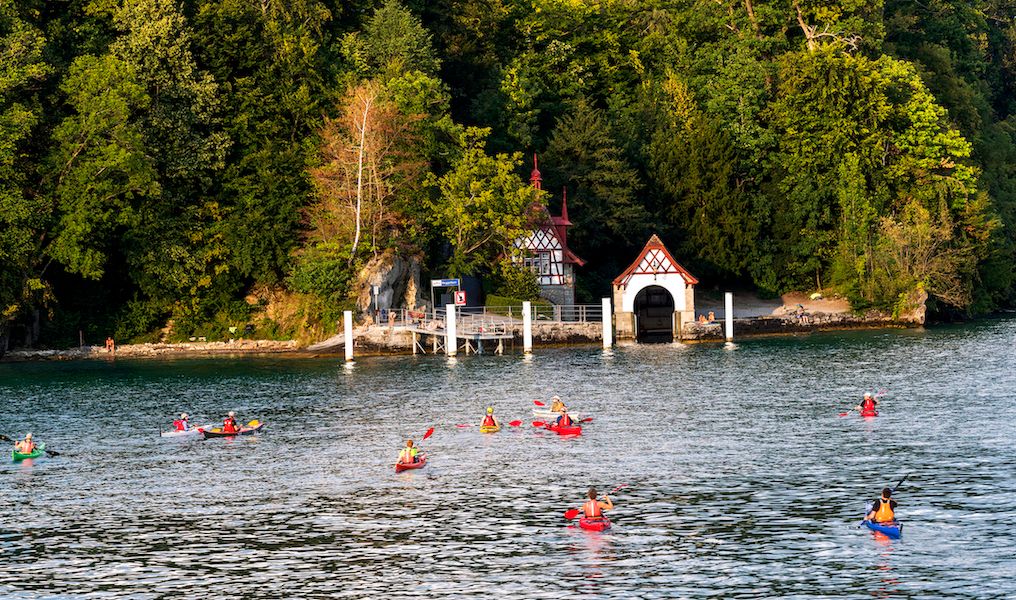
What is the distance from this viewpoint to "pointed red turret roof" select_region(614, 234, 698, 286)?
341 feet

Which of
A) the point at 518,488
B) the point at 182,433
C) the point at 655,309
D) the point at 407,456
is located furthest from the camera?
the point at 655,309

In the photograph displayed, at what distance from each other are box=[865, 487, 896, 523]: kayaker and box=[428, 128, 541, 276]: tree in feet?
213

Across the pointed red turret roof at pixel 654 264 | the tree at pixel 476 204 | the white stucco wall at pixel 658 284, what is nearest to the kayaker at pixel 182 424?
the tree at pixel 476 204

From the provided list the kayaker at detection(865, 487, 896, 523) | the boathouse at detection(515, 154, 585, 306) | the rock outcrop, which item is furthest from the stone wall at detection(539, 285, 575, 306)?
the kayaker at detection(865, 487, 896, 523)

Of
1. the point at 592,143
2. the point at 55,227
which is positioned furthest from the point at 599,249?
the point at 55,227

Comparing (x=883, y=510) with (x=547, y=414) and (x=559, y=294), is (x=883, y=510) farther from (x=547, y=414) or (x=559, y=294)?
(x=559, y=294)

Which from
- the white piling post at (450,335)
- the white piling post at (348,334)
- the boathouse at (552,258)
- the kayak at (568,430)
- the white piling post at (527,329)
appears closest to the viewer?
the kayak at (568,430)

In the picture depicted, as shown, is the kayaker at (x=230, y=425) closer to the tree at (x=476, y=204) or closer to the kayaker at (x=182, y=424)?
the kayaker at (x=182, y=424)

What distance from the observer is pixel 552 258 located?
365 ft

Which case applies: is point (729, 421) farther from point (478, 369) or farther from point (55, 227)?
point (55, 227)

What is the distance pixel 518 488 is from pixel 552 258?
63.9 m

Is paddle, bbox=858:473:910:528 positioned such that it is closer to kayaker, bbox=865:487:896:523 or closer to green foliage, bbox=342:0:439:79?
kayaker, bbox=865:487:896:523

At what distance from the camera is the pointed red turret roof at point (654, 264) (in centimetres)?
10388

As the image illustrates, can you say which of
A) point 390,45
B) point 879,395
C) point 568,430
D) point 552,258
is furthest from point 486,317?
point 568,430
